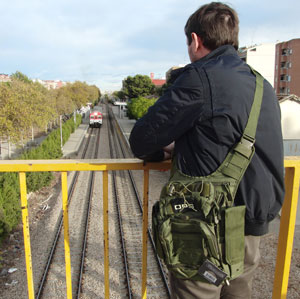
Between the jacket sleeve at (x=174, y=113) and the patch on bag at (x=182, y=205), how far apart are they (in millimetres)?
292

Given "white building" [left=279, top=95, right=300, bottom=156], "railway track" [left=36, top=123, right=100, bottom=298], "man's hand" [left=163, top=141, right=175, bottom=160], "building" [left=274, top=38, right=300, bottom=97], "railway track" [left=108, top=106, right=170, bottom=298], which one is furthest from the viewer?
"building" [left=274, top=38, right=300, bottom=97]

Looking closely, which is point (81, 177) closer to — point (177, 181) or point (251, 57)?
point (177, 181)

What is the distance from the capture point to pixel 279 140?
59.6 inches

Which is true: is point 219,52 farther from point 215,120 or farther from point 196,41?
point 215,120

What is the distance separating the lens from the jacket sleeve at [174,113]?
1.39 meters

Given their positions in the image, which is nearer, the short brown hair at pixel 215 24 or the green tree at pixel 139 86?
the short brown hair at pixel 215 24

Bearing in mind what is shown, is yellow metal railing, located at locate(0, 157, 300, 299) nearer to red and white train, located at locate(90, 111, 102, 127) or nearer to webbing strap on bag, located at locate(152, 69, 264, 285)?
webbing strap on bag, located at locate(152, 69, 264, 285)

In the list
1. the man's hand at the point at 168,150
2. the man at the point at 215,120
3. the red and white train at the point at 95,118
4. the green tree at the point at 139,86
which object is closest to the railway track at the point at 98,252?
the man's hand at the point at 168,150

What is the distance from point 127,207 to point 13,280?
5.59m

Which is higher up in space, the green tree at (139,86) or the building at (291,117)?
the green tree at (139,86)

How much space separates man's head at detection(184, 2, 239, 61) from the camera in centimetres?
148

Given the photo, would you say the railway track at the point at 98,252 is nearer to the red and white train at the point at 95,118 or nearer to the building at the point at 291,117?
the building at the point at 291,117

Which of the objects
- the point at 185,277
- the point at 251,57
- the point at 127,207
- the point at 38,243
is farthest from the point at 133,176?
the point at 251,57


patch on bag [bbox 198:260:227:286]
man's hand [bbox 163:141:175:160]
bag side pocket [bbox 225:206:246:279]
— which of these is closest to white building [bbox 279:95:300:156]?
man's hand [bbox 163:141:175:160]
